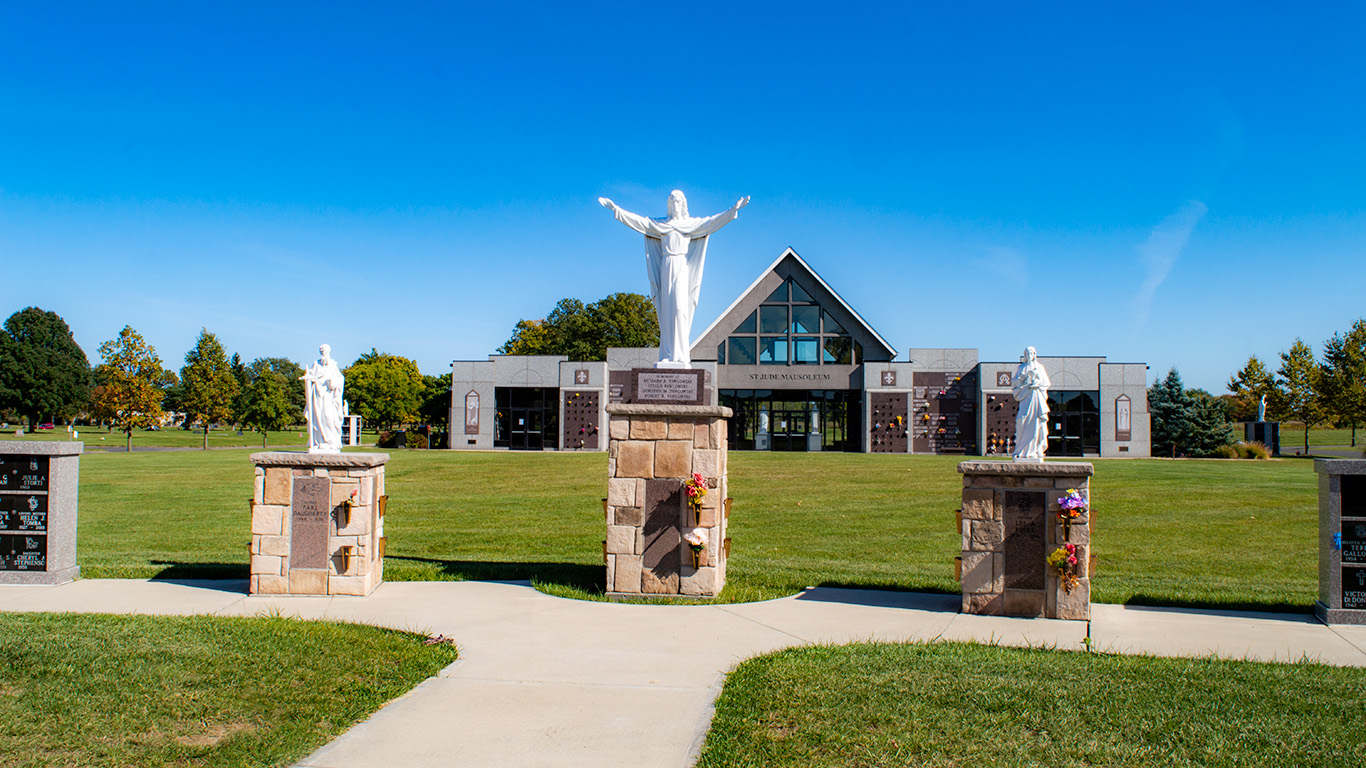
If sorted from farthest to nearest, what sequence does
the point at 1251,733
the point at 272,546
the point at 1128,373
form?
the point at 1128,373 < the point at 272,546 < the point at 1251,733

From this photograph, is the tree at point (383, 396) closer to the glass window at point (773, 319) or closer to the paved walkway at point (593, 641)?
the glass window at point (773, 319)

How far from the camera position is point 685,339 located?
977 cm

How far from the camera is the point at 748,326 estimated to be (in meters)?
42.8

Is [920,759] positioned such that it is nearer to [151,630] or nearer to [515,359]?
[151,630]

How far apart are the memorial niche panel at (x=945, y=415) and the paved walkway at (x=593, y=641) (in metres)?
32.4

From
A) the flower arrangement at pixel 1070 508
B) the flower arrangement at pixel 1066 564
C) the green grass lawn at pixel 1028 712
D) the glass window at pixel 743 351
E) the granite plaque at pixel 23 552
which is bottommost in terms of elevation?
the green grass lawn at pixel 1028 712

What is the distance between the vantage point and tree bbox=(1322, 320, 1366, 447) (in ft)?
132

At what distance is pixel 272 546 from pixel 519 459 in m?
23.0

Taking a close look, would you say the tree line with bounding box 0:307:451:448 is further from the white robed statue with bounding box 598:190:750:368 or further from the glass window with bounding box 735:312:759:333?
the white robed statue with bounding box 598:190:750:368

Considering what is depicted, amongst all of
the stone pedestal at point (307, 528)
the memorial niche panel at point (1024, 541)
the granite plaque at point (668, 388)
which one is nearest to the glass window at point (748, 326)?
the granite plaque at point (668, 388)

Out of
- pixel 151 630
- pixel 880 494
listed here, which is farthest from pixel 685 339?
pixel 880 494

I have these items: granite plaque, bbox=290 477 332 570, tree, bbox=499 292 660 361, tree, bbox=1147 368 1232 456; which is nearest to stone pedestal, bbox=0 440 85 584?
granite plaque, bbox=290 477 332 570

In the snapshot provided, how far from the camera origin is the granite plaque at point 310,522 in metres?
8.80

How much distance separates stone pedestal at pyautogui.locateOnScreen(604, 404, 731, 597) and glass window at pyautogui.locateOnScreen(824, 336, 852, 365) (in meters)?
34.2
